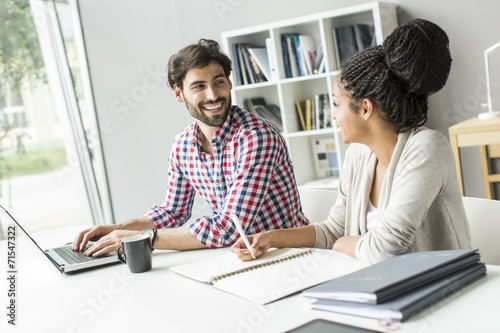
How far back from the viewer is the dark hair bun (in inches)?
52.0

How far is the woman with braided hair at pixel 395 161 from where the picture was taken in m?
1.31

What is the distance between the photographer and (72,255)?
5.49ft

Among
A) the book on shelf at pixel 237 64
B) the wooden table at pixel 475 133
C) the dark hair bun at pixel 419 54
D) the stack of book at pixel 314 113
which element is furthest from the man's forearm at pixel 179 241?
the book on shelf at pixel 237 64

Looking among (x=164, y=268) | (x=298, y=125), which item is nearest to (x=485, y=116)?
(x=298, y=125)

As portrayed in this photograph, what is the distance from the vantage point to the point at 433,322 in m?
0.88

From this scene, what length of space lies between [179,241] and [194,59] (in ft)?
2.40

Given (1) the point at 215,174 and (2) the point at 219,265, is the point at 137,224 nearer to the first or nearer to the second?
(1) the point at 215,174

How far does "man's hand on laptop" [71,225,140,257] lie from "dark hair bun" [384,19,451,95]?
3.07 ft

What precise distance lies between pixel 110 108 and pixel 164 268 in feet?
9.28

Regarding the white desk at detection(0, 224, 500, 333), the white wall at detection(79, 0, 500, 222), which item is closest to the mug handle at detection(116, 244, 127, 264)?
the white desk at detection(0, 224, 500, 333)

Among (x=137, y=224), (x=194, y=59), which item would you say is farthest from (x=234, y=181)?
(x=194, y=59)

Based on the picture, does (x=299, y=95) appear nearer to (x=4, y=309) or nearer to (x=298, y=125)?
(x=298, y=125)

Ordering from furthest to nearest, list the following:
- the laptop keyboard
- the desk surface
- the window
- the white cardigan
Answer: the window
the desk surface
the laptop keyboard
the white cardigan

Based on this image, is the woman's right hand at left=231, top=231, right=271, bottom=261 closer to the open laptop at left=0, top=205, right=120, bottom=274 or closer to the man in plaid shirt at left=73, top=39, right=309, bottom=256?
the man in plaid shirt at left=73, top=39, right=309, bottom=256
